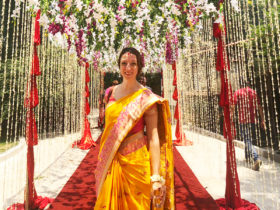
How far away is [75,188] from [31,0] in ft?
8.97

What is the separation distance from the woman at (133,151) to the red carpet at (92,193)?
59.4 inches

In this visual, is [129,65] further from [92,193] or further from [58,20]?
[92,193]

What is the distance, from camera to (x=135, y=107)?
1.31 meters

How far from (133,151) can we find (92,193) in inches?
82.6

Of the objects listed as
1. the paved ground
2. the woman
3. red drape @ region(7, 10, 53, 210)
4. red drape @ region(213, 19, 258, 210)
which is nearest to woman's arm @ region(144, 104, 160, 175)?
the woman

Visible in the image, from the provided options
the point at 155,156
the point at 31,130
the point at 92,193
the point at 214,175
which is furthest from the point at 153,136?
the point at 214,175

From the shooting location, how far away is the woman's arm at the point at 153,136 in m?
1.25

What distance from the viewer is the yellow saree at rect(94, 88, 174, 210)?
4.08 ft

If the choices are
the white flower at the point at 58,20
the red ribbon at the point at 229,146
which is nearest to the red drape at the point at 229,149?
the red ribbon at the point at 229,146

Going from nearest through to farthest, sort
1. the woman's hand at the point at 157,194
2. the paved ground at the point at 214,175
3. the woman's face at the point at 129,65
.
→ 1. the woman's hand at the point at 157,194
2. the woman's face at the point at 129,65
3. the paved ground at the point at 214,175

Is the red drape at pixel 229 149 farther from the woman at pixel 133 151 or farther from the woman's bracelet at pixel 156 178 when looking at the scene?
the woman's bracelet at pixel 156 178

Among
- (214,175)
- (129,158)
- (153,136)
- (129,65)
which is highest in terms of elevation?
(129,65)

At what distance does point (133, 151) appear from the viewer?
4.23 ft

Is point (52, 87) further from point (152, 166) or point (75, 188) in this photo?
point (152, 166)
